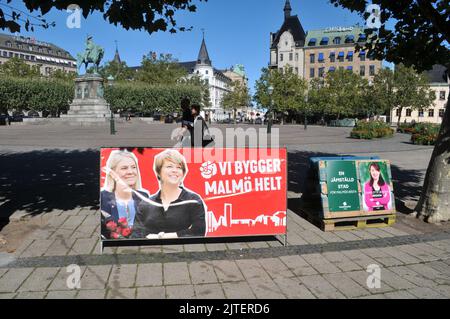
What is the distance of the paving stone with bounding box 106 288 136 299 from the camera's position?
11.3 ft

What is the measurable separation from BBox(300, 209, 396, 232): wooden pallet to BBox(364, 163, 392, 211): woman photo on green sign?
0.59 ft

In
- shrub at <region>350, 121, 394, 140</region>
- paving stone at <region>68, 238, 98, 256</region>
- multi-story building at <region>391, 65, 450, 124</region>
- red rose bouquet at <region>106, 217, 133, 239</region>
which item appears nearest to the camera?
red rose bouquet at <region>106, 217, 133, 239</region>

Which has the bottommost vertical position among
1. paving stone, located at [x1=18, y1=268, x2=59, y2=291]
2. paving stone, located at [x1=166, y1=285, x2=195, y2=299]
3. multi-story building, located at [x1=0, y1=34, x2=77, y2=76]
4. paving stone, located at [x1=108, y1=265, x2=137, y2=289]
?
paving stone, located at [x1=166, y1=285, x2=195, y2=299]

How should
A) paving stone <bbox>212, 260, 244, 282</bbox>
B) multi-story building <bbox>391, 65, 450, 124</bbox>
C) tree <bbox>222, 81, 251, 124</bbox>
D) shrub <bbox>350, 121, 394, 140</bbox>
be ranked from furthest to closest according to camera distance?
tree <bbox>222, 81, 251, 124</bbox>, multi-story building <bbox>391, 65, 450, 124</bbox>, shrub <bbox>350, 121, 394, 140</bbox>, paving stone <bbox>212, 260, 244, 282</bbox>

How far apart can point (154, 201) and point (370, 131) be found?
23542 millimetres

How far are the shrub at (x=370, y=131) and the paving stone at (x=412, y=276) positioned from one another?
2237 cm

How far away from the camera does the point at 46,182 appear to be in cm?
884

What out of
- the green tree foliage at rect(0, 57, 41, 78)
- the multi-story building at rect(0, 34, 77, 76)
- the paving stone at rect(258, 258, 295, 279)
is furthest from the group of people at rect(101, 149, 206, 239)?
the multi-story building at rect(0, 34, 77, 76)

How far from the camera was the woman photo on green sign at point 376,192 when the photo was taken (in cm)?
568

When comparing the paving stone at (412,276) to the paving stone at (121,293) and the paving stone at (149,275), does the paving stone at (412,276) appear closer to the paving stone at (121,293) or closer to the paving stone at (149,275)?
the paving stone at (149,275)

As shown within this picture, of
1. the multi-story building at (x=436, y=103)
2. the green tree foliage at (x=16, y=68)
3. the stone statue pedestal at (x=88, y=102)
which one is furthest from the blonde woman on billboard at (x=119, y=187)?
the multi-story building at (x=436, y=103)

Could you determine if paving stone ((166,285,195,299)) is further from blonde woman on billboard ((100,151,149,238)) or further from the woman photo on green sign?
the woman photo on green sign

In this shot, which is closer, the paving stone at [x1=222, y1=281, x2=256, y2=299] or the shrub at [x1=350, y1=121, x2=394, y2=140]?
the paving stone at [x1=222, y1=281, x2=256, y2=299]
